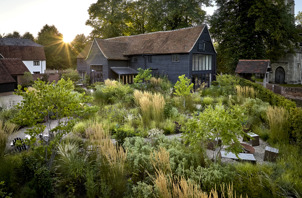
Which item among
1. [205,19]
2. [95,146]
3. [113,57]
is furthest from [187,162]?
[205,19]

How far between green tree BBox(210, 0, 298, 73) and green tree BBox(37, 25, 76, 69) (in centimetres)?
3286

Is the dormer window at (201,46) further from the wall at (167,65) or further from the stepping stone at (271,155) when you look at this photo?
the stepping stone at (271,155)

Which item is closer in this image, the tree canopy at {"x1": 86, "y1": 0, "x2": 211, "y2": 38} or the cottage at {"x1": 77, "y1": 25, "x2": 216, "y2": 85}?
the cottage at {"x1": 77, "y1": 25, "x2": 216, "y2": 85}

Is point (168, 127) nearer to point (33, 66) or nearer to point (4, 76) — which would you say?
point (4, 76)

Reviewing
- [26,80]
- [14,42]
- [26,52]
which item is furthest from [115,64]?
[14,42]

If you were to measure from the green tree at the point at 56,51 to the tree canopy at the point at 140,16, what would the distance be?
42.5 ft

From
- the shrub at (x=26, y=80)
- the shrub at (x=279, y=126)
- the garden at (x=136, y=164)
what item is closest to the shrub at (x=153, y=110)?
the garden at (x=136, y=164)

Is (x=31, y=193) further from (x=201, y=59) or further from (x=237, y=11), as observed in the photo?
(x=237, y=11)

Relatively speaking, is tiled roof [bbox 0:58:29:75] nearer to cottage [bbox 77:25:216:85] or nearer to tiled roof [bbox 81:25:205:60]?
cottage [bbox 77:25:216:85]

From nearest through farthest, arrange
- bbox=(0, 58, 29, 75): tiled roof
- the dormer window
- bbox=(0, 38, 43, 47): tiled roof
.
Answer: bbox=(0, 58, 29, 75): tiled roof
the dormer window
bbox=(0, 38, 43, 47): tiled roof

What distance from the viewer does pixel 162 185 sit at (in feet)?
10.8

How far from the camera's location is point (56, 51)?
45688mm

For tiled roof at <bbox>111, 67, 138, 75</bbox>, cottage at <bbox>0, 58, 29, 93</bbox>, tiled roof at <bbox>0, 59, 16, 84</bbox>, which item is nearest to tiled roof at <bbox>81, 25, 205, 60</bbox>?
tiled roof at <bbox>111, 67, 138, 75</bbox>

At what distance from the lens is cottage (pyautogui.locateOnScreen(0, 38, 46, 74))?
109 feet
